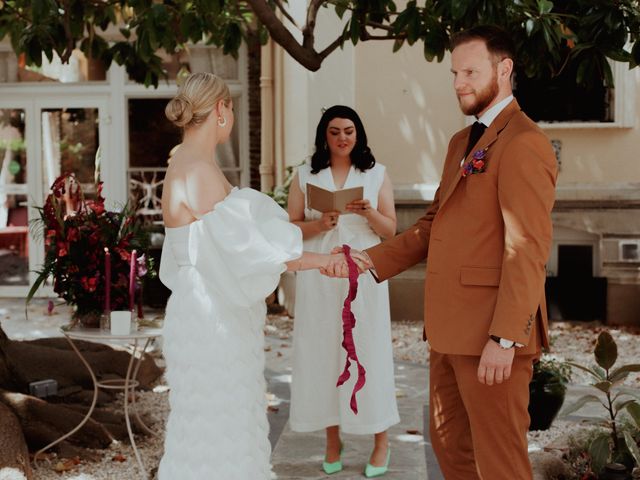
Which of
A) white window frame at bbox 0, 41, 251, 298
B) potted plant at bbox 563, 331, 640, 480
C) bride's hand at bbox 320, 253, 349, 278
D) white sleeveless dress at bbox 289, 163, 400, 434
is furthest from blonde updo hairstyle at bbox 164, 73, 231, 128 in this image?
white window frame at bbox 0, 41, 251, 298

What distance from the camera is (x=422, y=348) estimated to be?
9102 millimetres

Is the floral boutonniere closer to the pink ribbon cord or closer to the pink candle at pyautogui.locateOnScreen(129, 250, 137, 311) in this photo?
the pink ribbon cord

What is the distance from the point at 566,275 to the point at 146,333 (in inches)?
271

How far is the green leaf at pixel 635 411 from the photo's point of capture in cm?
417

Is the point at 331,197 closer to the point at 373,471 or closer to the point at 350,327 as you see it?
the point at 350,327

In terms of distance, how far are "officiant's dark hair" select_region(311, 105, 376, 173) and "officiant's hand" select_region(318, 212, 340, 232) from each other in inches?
13.0

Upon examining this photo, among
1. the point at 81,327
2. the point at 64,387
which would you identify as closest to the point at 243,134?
the point at 64,387

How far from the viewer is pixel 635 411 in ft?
13.8

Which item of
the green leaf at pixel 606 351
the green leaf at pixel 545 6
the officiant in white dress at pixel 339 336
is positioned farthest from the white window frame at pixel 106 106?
the green leaf at pixel 606 351

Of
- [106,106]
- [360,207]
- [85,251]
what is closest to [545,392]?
[360,207]

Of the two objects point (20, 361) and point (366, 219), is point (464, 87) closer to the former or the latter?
point (366, 219)

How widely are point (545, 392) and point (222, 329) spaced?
2.73m

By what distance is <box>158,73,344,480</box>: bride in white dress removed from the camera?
3.48 m

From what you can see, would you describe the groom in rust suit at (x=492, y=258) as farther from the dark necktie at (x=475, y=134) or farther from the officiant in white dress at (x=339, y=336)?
the officiant in white dress at (x=339, y=336)
